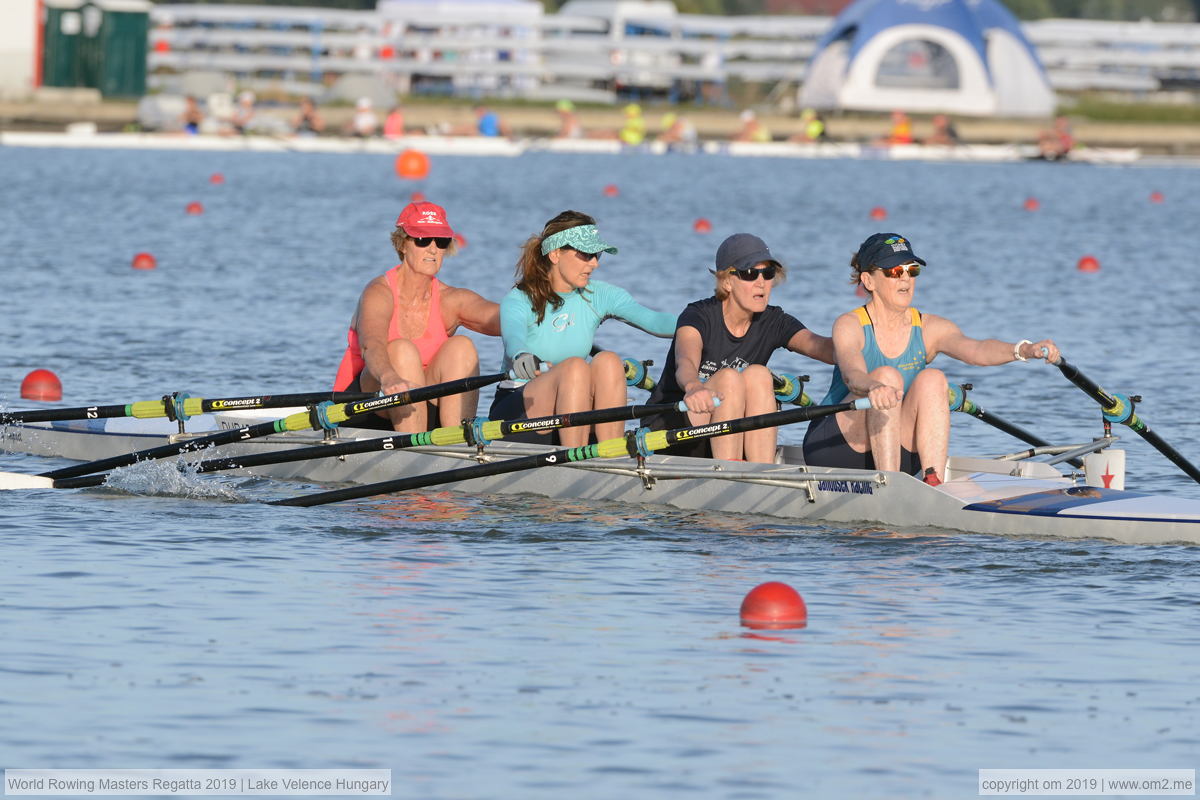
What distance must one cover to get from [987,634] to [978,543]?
1.58 meters

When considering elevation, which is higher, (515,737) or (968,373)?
(968,373)

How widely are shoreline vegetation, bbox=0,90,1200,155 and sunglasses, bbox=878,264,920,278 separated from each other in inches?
1781

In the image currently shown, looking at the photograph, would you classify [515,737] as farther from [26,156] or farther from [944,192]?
[26,156]

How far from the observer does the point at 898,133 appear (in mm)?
55438

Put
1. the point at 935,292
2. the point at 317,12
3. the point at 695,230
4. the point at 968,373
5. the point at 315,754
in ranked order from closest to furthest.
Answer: the point at 315,754 < the point at 968,373 < the point at 935,292 < the point at 695,230 < the point at 317,12

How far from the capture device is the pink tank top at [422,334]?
11.0m

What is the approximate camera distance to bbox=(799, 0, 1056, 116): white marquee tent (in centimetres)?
5791

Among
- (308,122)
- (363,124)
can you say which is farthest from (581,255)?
(308,122)

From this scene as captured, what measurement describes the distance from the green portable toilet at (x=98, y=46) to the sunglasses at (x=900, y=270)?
158 ft

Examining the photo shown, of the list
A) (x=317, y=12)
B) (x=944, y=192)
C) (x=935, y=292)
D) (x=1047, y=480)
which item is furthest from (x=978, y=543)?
→ (x=317, y=12)

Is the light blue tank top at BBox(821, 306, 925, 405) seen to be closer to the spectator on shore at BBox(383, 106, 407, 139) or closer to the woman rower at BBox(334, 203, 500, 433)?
the woman rower at BBox(334, 203, 500, 433)

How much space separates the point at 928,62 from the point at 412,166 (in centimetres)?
2161

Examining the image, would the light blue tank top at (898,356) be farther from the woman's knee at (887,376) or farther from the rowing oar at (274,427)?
the rowing oar at (274,427)

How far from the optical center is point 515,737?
6770 mm
